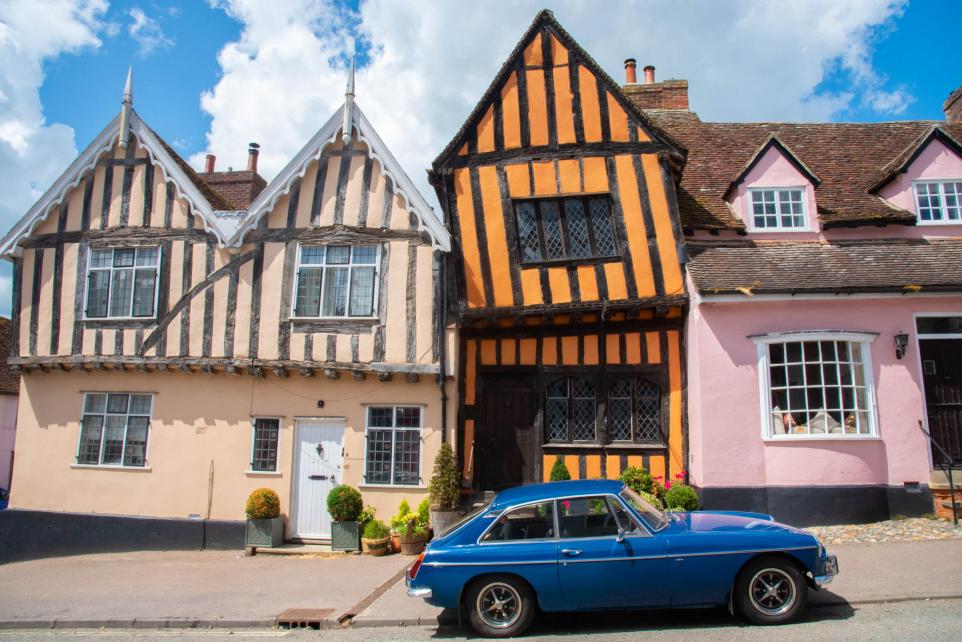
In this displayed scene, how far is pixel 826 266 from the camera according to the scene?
39.2ft

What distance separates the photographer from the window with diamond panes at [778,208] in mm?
12961

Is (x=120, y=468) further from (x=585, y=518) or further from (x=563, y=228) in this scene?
(x=585, y=518)

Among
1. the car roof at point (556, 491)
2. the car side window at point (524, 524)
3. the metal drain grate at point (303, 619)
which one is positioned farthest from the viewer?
the metal drain grate at point (303, 619)

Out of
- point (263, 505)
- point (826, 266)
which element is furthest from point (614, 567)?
point (826, 266)

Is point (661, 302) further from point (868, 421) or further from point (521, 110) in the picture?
point (521, 110)

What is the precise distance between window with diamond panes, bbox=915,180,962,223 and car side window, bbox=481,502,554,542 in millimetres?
11127

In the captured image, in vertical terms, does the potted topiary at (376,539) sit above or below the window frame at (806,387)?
below

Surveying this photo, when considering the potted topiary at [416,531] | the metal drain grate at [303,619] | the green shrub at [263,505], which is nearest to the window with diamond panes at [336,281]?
the green shrub at [263,505]

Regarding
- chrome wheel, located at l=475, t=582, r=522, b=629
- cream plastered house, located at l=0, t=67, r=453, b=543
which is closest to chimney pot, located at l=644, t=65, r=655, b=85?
cream plastered house, located at l=0, t=67, r=453, b=543

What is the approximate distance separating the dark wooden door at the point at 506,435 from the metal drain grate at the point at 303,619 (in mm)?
5303

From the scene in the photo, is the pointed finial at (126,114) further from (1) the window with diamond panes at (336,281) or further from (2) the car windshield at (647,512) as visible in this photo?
(2) the car windshield at (647,512)

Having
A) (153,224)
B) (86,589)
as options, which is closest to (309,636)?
(86,589)

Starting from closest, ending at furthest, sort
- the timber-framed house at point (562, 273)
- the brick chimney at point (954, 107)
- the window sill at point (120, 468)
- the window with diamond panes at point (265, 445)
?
the timber-framed house at point (562, 273), the window with diamond panes at point (265, 445), the window sill at point (120, 468), the brick chimney at point (954, 107)

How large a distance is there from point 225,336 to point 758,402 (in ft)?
34.0
